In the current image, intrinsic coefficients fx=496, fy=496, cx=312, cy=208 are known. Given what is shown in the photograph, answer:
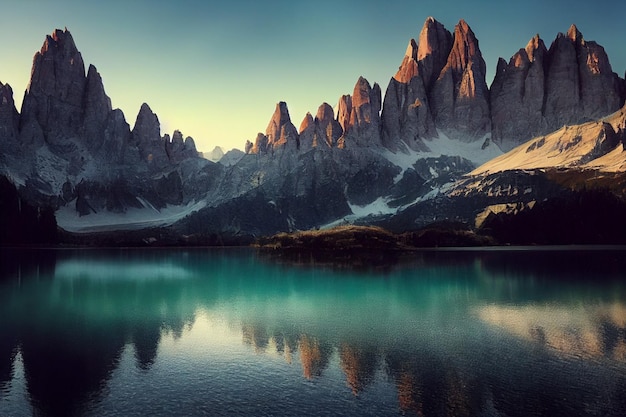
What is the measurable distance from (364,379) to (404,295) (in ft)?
130

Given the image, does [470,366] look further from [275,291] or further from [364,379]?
[275,291]

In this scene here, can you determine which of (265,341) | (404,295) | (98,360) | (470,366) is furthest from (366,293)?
(98,360)

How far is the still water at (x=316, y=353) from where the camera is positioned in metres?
26.7

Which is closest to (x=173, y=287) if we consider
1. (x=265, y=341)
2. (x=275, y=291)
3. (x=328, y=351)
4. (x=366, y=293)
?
(x=275, y=291)

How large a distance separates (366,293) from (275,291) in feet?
46.6

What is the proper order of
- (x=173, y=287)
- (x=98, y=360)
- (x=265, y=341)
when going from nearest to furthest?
(x=98, y=360), (x=265, y=341), (x=173, y=287)

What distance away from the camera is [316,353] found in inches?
1441

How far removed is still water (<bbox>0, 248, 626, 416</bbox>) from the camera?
26.7 m

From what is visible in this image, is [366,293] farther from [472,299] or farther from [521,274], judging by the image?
[521,274]

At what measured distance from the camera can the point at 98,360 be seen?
3494 centimetres

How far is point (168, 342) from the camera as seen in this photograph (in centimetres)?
4100

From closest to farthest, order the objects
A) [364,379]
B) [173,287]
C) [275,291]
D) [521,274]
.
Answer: [364,379] → [275,291] → [173,287] → [521,274]

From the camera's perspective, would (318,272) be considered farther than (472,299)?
Yes

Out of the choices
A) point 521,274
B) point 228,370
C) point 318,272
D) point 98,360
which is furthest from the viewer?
point 318,272
